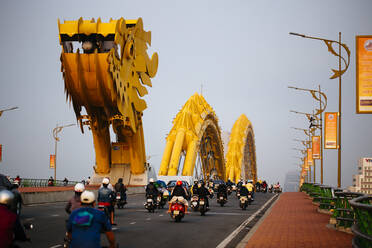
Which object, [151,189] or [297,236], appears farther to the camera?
[151,189]

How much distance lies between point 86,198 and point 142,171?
50127 millimetres

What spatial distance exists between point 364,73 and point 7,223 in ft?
45.4

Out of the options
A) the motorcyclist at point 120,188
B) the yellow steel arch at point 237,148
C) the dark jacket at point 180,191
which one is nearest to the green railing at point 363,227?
the dark jacket at point 180,191

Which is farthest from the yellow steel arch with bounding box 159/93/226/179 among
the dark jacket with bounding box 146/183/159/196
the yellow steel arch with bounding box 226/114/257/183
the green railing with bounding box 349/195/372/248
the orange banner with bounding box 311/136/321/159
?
the green railing with bounding box 349/195/372/248

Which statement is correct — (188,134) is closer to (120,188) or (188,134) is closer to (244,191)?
(244,191)

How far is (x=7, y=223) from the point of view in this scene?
634 cm

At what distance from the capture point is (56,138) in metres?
63.3

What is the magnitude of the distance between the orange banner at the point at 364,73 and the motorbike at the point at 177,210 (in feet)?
23.9

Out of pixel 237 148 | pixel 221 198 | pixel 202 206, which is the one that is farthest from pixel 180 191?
pixel 237 148

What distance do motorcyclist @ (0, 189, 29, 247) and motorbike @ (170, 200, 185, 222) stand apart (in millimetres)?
14187

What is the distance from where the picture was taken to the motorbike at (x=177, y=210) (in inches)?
811

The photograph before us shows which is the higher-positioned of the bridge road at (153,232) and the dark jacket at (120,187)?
the dark jacket at (120,187)

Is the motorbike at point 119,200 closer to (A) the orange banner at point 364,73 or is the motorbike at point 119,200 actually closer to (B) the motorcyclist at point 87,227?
(A) the orange banner at point 364,73

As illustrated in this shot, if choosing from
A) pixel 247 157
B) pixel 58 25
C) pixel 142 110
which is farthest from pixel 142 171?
pixel 247 157
